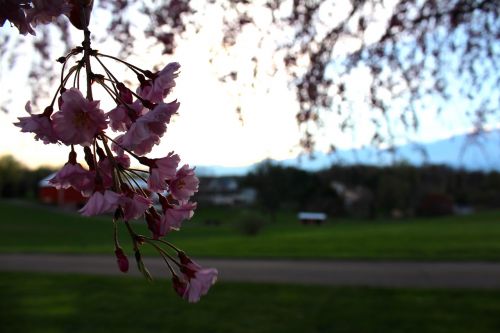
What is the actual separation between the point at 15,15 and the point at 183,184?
51cm

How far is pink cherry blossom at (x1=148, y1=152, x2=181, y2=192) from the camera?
982 millimetres

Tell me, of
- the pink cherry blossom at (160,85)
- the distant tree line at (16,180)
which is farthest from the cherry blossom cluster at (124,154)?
the distant tree line at (16,180)

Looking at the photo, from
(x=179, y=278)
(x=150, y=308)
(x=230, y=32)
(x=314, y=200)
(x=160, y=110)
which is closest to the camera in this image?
(x=160, y=110)

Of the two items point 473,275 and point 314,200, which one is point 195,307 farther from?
point 314,200

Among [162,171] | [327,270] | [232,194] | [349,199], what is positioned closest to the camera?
[162,171]

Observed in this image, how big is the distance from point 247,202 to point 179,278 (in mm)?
66942

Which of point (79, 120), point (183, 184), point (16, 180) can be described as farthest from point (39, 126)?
point (16, 180)

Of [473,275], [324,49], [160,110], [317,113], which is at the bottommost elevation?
[473,275]

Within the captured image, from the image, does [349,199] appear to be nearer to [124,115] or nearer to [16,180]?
[16,180]

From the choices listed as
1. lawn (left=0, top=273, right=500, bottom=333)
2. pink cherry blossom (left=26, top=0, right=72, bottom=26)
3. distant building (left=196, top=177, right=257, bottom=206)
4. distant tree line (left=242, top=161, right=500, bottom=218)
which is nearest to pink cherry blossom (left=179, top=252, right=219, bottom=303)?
pink cherry blossom (left=26, top=0, right=72, bottom=26)

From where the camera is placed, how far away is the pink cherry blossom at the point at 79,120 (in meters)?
0.89

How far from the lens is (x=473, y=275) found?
1272 centimetres

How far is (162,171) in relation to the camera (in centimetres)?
99

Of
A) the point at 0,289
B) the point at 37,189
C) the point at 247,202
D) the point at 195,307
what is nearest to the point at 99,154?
the point at 195,307
